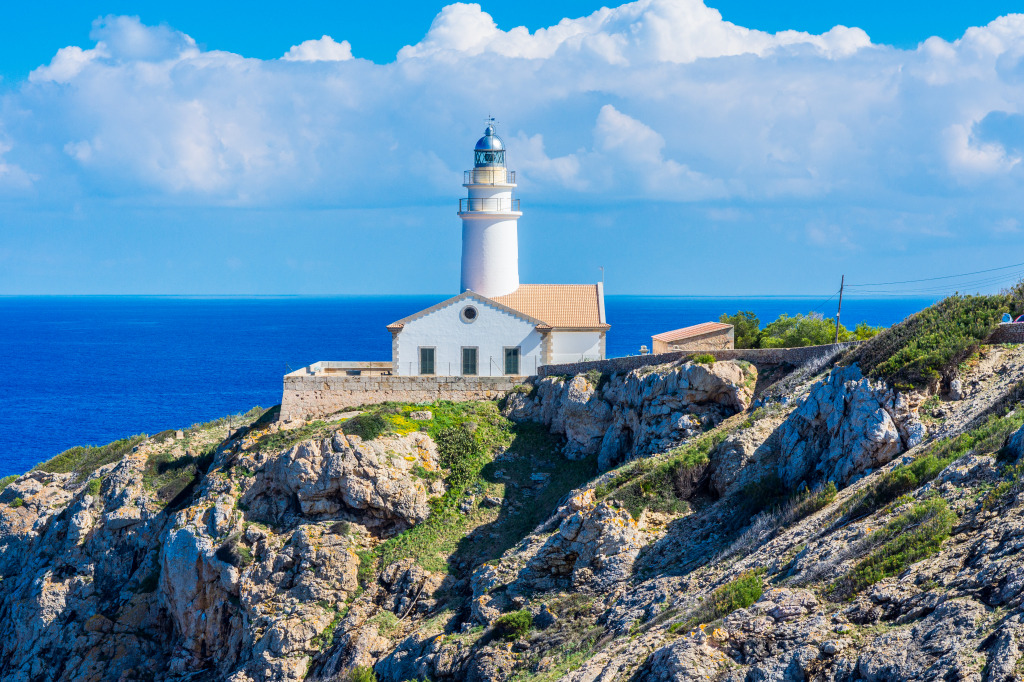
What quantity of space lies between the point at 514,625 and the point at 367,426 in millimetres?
11811

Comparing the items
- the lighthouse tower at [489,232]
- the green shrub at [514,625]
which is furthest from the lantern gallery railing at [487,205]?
the green shrub at [514,625]

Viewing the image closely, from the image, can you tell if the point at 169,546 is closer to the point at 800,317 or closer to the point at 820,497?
the point at 820,497

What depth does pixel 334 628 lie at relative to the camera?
2781 centimetres

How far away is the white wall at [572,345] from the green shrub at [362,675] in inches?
669

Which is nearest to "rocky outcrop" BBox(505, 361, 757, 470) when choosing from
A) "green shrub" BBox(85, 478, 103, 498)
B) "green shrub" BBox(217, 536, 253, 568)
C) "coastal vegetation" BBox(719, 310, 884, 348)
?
"coastal vegetation" BBox(719, 310, 884, 348)

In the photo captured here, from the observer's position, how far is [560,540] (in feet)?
80.8

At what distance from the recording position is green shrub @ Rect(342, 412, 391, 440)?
1257 inches

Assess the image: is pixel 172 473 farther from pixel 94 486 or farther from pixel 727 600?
pixel 727 600

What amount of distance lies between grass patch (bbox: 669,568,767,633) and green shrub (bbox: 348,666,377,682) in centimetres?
1044

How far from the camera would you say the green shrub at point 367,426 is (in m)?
31.9

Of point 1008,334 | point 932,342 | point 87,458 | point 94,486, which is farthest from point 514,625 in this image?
point 87,458

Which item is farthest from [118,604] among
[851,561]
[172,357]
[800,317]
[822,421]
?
[172,357]

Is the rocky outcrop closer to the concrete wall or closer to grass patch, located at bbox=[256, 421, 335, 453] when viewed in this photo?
the concrete wall

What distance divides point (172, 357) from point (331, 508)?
11076 centimetres
